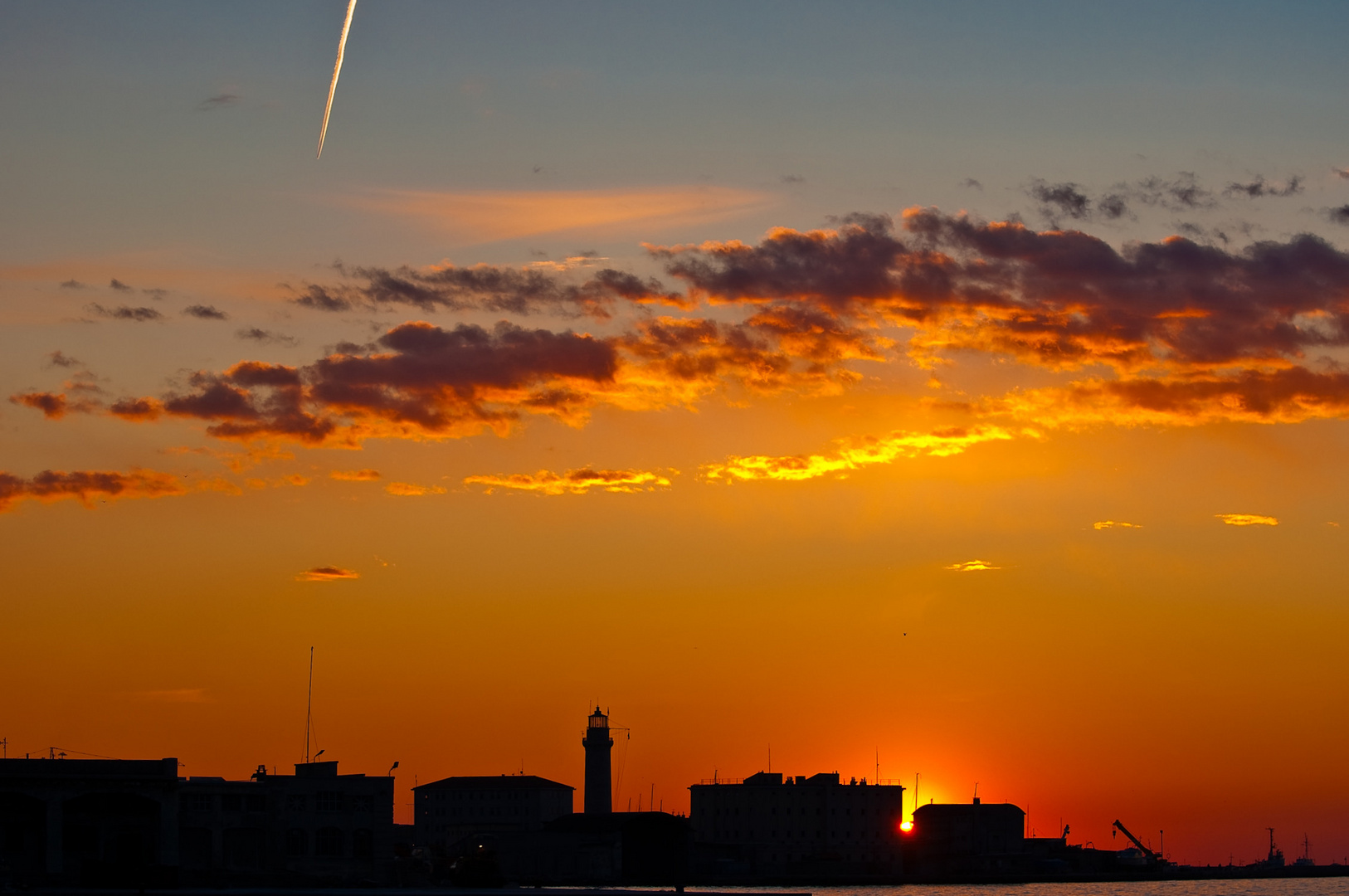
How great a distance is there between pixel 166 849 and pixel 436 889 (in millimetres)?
16733

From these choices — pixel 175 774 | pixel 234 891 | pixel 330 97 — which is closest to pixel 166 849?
pixel 175 774

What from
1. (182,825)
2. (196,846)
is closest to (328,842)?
(196,846)

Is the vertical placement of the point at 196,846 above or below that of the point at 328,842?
below

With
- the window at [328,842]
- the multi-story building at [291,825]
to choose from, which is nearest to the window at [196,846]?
the multi-story building at [291,825]

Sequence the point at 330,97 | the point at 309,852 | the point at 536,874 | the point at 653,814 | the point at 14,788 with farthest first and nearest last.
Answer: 1. the point at 536,874
2. the point at 653,814
3. the point at 309,852
4. the point at 14,788
5. the point at 330,97

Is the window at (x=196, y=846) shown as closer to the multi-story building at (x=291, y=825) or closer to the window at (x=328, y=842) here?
the multi-story building at (x=291, y=825)

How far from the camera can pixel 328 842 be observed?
386 feet

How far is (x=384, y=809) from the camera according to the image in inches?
4729

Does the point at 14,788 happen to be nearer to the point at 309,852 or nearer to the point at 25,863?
the point at 25,863

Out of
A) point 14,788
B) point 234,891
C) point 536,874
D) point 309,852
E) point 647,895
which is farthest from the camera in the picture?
point 536,874

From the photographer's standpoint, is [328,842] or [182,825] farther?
[328,842]

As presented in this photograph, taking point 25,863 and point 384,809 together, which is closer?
point 25,863

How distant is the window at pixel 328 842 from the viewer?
117 m

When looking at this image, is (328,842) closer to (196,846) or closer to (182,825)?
(196,846)
